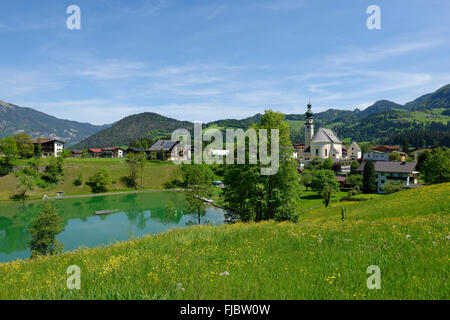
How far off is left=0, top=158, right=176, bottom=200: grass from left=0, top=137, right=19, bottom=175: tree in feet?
10.0

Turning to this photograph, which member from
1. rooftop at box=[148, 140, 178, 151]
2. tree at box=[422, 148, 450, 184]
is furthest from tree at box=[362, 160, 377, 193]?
rooftop at box=[148, 140, 178, 151]

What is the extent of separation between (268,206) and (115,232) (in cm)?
2887

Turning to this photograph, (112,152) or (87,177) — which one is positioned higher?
(112,152)

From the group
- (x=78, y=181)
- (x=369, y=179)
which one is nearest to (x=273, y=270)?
(x=369, y=179)

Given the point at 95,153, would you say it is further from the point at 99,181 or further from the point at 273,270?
the point at 273,270

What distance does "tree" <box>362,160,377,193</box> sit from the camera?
241 feet

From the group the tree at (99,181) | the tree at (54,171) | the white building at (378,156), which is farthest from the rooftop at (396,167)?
the tree at (54,171)

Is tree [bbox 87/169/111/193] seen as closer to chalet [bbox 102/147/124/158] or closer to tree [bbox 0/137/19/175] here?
tree [bbox 0/137/19/175]

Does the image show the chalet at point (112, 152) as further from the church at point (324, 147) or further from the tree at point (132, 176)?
the church at point (324, 147)

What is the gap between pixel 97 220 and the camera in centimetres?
5059

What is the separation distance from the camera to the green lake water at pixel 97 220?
121ft

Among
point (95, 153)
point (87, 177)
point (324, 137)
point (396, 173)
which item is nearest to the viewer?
point (396, 173)

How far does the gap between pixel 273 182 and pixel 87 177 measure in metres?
87.3
